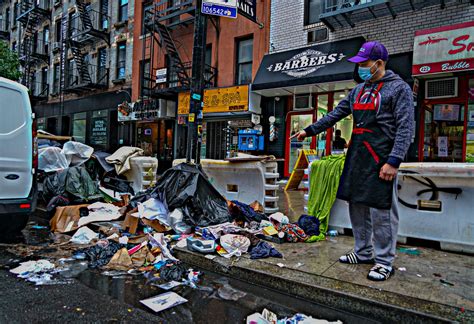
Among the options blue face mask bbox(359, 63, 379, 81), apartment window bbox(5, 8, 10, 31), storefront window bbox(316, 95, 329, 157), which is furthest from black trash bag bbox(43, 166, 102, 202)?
apartment window bbox(5, 8, 10, 31)

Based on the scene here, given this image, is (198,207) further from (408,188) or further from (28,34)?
(28,34)

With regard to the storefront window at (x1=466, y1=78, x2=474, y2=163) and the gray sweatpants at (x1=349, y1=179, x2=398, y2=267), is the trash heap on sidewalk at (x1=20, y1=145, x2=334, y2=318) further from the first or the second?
the storefront window at (x1=466, y1=78, x2=474, y2=163)

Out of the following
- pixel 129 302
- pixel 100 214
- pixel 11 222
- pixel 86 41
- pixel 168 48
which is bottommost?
pixel 129 302

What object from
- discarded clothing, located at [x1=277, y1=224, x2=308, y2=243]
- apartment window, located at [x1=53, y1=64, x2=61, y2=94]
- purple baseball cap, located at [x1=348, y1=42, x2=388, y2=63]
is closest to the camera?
purple baseball cap, located at [x1=348, y1=42, x2=388, y2=63]

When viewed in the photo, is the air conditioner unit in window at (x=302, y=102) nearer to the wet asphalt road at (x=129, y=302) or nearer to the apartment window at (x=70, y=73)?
the wet asphalt road at (x=129, y=302)

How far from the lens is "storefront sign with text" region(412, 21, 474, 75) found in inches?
297

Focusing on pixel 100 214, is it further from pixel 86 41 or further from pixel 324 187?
pixel 86 41

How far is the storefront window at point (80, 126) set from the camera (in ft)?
67.0

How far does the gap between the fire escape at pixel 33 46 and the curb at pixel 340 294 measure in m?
26.0

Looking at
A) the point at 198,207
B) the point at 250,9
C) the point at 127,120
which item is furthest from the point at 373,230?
the point at 127,120

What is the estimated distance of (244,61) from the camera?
12.9 metres

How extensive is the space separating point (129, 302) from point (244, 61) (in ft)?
37.5

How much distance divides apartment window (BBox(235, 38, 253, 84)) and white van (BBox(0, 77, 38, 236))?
933 cm

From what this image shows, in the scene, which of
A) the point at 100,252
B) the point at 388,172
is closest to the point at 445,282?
the point at 388,172
